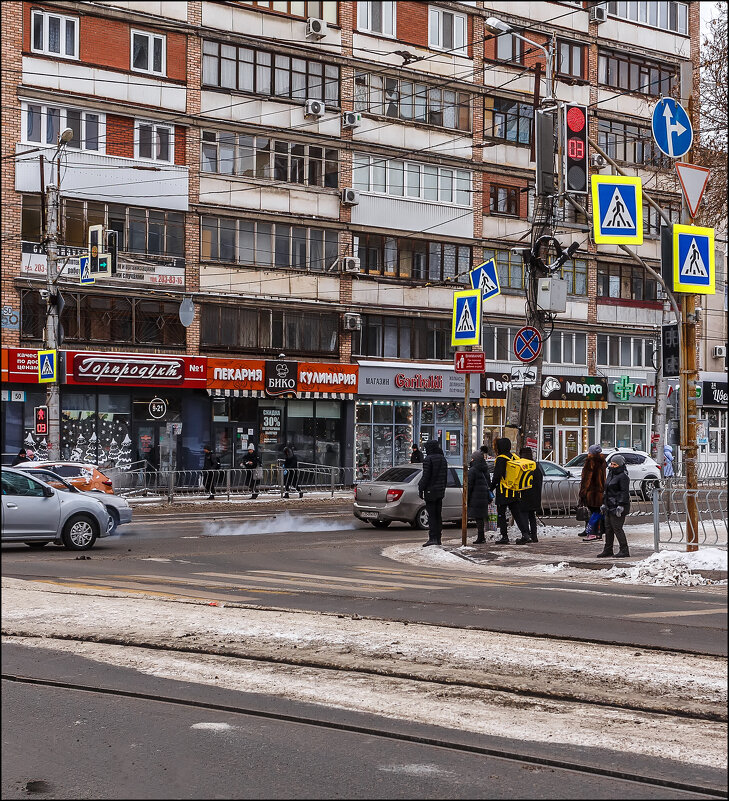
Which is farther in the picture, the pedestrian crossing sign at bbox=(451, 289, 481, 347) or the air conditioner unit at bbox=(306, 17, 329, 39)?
the air conditioner unit at bbox=(306, 17, 329, 39)

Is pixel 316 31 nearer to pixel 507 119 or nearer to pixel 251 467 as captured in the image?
pixel 507 119

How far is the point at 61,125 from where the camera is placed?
119 ft

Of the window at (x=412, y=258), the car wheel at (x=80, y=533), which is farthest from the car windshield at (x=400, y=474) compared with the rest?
the window at (x=412, y=258)

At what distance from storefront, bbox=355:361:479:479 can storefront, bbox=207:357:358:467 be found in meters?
0.78

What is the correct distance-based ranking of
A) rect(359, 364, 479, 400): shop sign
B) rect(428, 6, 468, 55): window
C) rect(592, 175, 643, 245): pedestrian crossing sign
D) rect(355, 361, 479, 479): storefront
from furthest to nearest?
1. rect(428, 6, 468, 55): window
2. rect(355, 361, 479, 479): storefront
3. rect(359, 364, 479, 400): shop sign
4. rect(592, 175, 643, 245): pedestrian crossing sign

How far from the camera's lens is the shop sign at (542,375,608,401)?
4875cm

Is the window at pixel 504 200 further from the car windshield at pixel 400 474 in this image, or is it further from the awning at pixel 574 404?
the car windshield at pixel 400 474

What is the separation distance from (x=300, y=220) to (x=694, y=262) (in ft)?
112

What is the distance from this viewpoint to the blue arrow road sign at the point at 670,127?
36.5 feet

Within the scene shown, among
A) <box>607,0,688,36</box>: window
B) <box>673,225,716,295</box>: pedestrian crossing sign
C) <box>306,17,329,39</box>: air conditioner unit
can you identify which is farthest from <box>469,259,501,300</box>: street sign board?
<box>607,0,688,36</box>: window

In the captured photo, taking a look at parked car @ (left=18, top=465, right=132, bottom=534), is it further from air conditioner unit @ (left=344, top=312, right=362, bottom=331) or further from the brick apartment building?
air conditioner unit @ (left=344, top=312, right=362, bottom=331)

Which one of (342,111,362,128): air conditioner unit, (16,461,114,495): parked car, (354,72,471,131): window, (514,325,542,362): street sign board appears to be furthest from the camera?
(354,72,471,131): window

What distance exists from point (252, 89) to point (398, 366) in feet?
39.6

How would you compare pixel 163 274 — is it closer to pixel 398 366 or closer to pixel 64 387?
pixel 64 387
